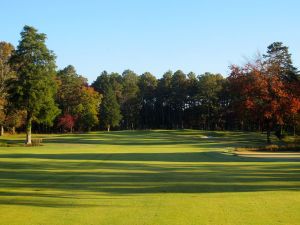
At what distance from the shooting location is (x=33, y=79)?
60656mm

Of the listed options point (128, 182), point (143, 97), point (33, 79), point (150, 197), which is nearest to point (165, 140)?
point (33, 79)

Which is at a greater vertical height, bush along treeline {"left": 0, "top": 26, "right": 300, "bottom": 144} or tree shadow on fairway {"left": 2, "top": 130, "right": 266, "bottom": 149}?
bush along treeline {"left": 0, "top": 26, "right": 300, "bottom": 144}

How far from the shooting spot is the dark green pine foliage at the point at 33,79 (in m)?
60.2

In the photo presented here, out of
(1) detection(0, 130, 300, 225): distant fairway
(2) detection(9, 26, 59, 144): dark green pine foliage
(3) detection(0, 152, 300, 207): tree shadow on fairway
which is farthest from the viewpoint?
(2) detection(9, 26, 59, 144): dark green pine foliage

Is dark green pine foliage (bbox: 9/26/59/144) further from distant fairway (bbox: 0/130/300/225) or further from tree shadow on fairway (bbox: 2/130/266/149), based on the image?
distant fairway (bbox: 0/130/300/225)

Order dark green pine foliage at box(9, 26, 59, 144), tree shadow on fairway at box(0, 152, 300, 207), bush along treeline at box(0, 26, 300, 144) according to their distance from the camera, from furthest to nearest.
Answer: dark green pine foliage at box(9, 26, 59, 144) → bush along treeline at box(0, 26, 300, 144) → tree shadow on fairway at box(0, 152, 300, 207)

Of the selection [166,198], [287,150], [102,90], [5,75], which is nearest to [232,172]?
[166,198]

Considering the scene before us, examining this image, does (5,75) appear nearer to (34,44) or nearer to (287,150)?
(34,44)

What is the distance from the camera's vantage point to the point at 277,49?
99438 millimetres

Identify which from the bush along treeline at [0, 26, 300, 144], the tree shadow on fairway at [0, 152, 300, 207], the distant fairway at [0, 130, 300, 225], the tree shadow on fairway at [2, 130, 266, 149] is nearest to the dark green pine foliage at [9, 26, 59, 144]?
the bush along treeline at [0, 26, 300, 144]

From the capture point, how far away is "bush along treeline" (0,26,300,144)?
53.3m

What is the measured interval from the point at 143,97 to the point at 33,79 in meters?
92.5

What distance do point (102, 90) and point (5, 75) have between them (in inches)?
2486

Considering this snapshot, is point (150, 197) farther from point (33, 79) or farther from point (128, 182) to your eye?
point (33, 79)
